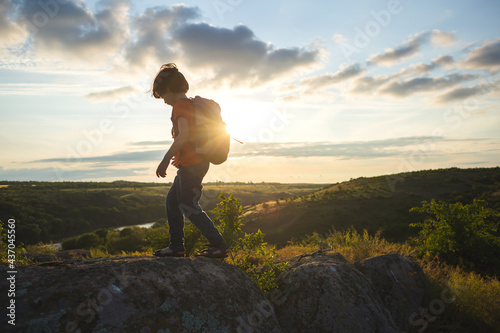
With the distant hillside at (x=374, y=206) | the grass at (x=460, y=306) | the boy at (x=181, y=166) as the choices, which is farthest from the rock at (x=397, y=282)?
the distant hillside at (x=374, y=206)

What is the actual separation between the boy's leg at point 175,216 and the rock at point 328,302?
1.78m

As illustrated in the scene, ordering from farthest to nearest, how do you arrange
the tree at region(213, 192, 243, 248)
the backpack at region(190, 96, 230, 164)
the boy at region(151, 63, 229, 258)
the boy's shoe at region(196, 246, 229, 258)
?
the tree at region(213, 192, 243, 248), the boy's shoe at region(196, 246, 229, 258), the backpack at region(190, 96, 230, 164), the boy at region(151, 63, 229, 258)

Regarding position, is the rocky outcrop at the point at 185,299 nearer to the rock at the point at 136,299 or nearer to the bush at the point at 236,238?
the rock at the point at 136,299

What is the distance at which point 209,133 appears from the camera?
3.92 meters

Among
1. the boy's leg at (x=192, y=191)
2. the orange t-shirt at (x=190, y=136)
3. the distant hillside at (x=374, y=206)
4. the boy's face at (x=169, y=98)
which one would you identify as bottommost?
the distant hillside at (x=374, y=206)

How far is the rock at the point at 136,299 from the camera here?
8.24 ft

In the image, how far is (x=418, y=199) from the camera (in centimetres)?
3519

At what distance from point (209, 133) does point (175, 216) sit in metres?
1.31

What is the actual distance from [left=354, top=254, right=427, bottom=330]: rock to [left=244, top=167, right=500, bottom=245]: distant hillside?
21.7 meters

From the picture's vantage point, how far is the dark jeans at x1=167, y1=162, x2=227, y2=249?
393 cm

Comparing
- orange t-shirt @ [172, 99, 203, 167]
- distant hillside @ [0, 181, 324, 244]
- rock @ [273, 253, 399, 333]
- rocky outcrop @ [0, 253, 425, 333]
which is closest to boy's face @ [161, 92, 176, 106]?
orange t-shirt @ [172, 99, 203, 167]

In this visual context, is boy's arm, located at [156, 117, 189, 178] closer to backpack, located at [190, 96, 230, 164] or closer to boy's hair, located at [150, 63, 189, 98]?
backpack, located at [190, 96, 230, 164]

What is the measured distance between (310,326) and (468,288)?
427 centimetres

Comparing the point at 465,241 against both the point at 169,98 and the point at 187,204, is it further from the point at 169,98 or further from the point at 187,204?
the point at 169,98
